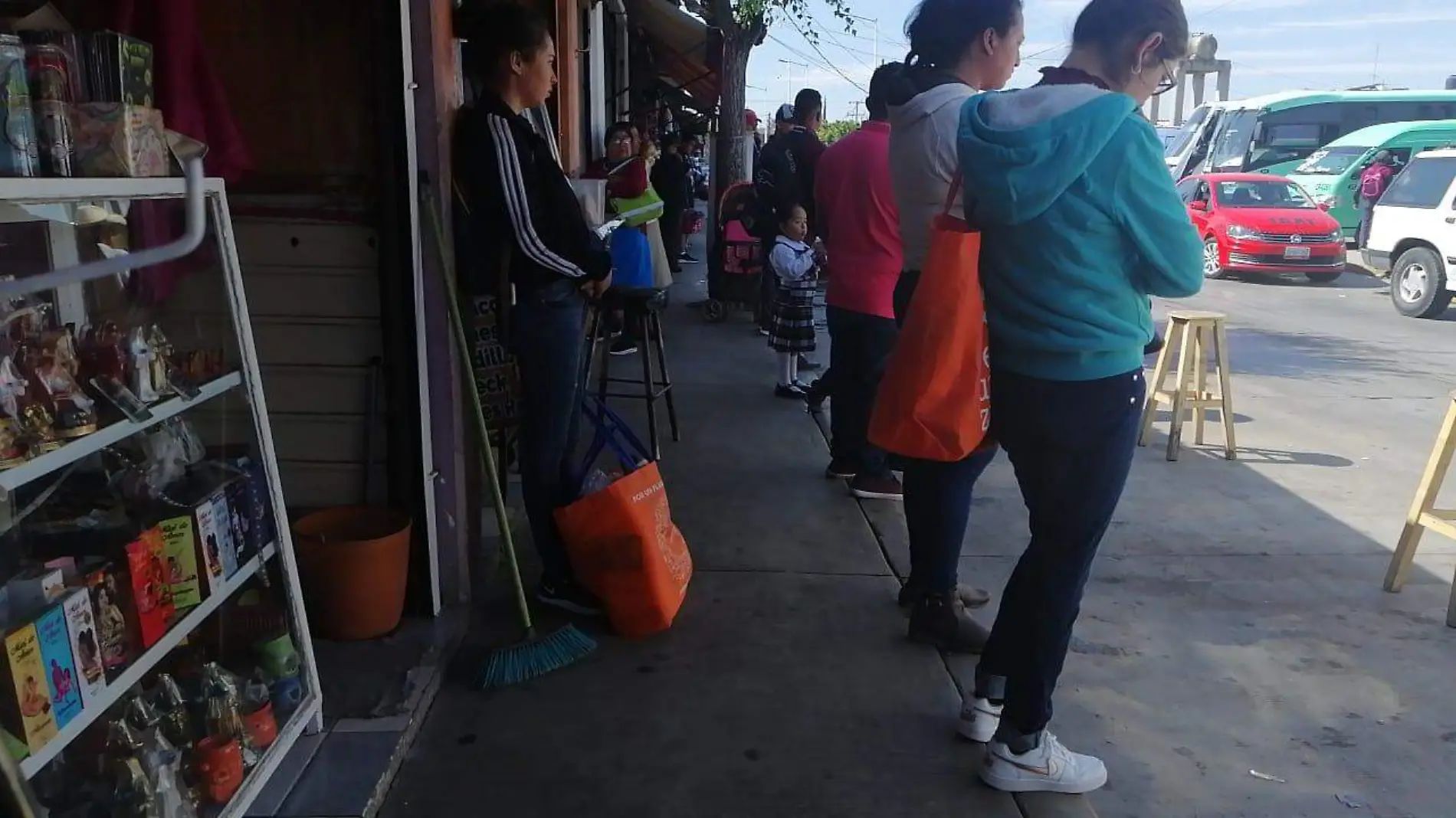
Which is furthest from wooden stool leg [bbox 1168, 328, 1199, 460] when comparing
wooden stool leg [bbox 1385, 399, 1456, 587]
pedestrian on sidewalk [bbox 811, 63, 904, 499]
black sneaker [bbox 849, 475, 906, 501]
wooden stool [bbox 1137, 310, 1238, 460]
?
pedestrian on sidewalk [bbox 811, 63, 904, 499]

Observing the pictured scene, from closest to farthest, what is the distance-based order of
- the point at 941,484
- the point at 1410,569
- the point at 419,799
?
the point at 419,799
the point at 941,484
the point at 1410,569

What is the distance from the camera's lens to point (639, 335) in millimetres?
5164

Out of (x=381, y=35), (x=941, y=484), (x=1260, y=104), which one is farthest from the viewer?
(x=1260, y=104)

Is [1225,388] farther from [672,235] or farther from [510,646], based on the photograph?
[672,235]

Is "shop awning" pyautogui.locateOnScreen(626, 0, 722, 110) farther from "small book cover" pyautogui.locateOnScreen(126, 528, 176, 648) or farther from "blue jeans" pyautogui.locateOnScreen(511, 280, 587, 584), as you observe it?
"small book cover" pyautogui.locateOnScreen(126, 528, 176, 648)

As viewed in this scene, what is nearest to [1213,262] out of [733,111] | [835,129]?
[733,111]

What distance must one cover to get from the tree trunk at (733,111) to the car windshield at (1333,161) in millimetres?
12046

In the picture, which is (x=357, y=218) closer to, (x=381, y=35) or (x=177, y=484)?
(x=381, y=35)

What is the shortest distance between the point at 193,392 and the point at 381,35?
4.00 feet

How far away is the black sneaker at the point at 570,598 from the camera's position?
3445 millimetres

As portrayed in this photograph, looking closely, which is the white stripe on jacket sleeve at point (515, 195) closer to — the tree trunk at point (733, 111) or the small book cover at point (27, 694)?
the small book cover at point (27, 694)

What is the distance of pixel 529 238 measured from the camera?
119 inches

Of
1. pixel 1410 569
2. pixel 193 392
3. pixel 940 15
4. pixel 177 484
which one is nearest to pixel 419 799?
pixel 177 484

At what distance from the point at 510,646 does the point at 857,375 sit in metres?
2.02
